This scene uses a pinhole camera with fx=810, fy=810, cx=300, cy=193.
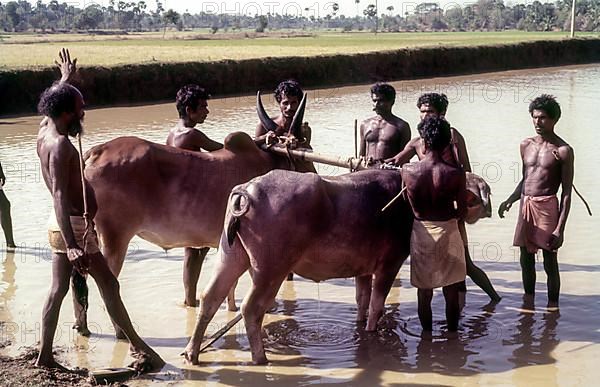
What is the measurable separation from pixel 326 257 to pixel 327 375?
0.83m

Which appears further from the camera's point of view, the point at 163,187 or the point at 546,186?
the point at 546,186

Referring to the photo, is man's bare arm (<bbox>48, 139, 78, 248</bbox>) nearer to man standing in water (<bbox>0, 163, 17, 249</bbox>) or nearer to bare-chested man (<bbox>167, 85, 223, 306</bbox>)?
bare-chested man (<bbox>167, 85, 223, 306</bbox>)

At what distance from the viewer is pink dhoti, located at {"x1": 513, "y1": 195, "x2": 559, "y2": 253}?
679 cm

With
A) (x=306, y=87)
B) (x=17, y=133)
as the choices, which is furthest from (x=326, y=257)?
(x=306, y=87)

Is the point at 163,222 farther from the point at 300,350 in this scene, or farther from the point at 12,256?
the point at 12,256

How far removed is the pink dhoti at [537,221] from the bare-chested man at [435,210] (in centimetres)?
114

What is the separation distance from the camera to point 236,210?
5.51m

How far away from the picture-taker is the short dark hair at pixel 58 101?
208 inches

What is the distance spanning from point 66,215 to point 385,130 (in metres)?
3.51

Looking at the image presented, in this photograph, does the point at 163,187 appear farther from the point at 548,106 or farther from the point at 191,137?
the point at 548,106

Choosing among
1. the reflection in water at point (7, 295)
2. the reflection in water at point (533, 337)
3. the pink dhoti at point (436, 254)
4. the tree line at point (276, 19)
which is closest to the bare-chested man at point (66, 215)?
the reflection in water at point (7, 295)

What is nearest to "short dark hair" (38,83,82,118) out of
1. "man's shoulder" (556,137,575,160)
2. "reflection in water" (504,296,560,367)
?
"reflection in water" (504,296,560,367)

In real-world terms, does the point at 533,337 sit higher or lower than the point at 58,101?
lower

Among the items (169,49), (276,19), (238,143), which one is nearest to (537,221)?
(238,143)
